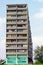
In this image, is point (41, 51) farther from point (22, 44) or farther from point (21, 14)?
point (21, 14)

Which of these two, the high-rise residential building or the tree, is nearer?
the tree

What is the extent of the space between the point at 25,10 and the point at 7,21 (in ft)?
15.3

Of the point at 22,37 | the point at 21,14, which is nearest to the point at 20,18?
the point at 21,14

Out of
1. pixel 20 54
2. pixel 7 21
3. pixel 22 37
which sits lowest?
pixel 20 54

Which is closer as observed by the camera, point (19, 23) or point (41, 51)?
point (41, 51)

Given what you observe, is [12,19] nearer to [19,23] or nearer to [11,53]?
[19,23]

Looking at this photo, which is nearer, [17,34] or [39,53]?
[39,53]

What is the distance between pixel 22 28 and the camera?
179 ft

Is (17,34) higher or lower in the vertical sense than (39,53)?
higher

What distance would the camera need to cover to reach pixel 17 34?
5459cm

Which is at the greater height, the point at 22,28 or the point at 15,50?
the point at 22,28

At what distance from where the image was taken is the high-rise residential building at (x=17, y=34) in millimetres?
53562

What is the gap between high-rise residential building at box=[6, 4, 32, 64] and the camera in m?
53.6

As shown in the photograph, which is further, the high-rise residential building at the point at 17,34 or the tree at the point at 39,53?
the high-rise residential building at the point at 17,34
